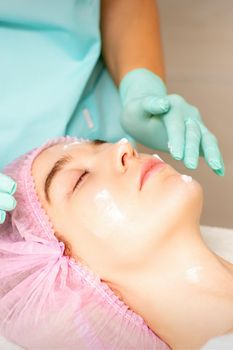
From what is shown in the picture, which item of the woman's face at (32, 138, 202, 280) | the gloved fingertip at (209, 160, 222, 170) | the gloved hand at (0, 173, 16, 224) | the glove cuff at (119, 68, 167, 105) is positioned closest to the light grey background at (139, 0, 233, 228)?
the glove cuff at (119, 68, 167, 105)

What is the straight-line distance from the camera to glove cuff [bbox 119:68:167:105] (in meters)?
1.47

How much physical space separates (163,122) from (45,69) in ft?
1.19

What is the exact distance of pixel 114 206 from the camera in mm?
1111

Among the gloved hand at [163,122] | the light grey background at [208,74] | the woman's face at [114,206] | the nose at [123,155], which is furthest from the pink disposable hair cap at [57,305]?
the light grey background at [208,74]

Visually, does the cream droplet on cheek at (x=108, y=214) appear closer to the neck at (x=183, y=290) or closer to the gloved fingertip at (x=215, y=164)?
the neck at (x=183, y=290)

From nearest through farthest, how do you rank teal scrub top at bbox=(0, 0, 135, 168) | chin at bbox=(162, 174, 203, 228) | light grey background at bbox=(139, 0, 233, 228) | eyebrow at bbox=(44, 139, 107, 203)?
chin at bbox=(162, 174, 203, 228)
eyebrow at bbox=(44, 139, 107, 203)
teal scrub top at bbox=(0, 0, 135, 168)
light grey background at bbox=(139, 0, 233, 228)

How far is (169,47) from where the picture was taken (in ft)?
6.83

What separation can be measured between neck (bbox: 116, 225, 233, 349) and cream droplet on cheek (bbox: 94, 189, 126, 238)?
0.33ft

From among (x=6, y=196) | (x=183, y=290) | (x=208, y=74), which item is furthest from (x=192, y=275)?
(x=208, y=74)

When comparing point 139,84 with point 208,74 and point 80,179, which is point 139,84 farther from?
point 208,74

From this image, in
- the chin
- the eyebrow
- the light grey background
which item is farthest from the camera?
the light grey background

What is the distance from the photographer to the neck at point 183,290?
110cm

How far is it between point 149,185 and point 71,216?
18 cm

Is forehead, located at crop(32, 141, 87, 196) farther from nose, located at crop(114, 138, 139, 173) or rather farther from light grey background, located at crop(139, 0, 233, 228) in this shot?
light grey background, located at crop(139, 0, 233, 228)
